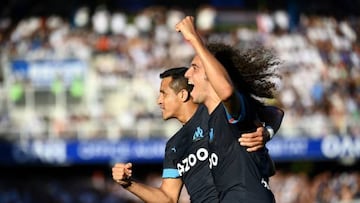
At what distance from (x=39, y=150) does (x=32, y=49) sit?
3.08 m

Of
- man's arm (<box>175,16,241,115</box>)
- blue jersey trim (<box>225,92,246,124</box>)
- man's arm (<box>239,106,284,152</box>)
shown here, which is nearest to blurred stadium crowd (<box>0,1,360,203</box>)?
man's arm (<box>239,106,284,152</box>)

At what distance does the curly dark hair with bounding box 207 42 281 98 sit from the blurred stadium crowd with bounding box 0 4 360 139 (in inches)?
596

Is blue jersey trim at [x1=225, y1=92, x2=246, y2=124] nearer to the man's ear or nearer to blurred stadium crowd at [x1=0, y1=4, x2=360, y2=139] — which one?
the man's ear

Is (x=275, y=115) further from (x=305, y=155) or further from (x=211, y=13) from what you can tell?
(x=211, y=13)

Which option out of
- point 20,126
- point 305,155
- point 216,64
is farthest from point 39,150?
point 216,64

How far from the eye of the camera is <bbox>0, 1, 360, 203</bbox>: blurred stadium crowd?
23.4m

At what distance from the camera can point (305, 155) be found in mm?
24016

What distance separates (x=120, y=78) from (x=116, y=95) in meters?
0.49

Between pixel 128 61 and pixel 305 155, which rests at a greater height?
pixel 128 61

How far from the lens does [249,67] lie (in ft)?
20.9

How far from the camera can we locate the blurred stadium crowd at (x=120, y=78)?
76.8 feet

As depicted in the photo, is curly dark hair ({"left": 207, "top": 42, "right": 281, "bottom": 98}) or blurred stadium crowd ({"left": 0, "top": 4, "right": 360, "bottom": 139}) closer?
curly dark hair ({"left": 207, "top": 42, "right": 281, "bottom": 98})

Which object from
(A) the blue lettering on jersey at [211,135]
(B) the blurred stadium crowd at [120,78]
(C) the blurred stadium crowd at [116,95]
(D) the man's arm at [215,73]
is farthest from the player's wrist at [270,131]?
(C) the blurred stadium crowd at [116,95]

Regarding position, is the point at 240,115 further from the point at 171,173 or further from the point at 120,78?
the point at 120,78
